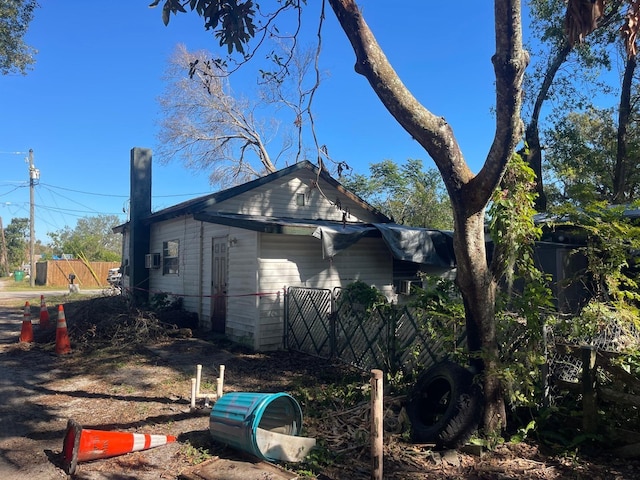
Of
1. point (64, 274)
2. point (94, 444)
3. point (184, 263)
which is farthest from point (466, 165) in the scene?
point (64, 274)

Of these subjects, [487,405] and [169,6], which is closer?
[487,405]

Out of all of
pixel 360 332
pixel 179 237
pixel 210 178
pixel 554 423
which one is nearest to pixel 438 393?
pixel 554 423

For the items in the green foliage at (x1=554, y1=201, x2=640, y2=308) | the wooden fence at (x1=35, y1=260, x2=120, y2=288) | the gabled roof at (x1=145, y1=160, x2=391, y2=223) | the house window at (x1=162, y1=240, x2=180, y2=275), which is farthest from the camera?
the wooden fence at (x1=35, y1=260, x2=120, y2=288)

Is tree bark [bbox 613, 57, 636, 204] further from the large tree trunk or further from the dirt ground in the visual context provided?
the dirt ground

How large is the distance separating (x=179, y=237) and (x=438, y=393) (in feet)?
30.9

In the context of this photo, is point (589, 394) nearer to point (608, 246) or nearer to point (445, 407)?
point (445, 407)

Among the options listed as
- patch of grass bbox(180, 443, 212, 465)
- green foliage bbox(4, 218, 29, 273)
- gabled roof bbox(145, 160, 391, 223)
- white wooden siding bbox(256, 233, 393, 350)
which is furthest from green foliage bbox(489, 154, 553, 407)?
green foliage bbox(4, 218, 29, 273)

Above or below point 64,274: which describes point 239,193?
above

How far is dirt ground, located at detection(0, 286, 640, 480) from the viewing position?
4062 mm

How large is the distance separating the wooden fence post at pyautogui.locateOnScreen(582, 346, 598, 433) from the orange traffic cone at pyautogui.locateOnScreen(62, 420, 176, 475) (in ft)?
13.7

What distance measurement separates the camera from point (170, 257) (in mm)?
13383

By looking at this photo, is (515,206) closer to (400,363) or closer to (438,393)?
(438,393)

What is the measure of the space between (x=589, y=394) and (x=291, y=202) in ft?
30.2

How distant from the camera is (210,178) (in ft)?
84.8
